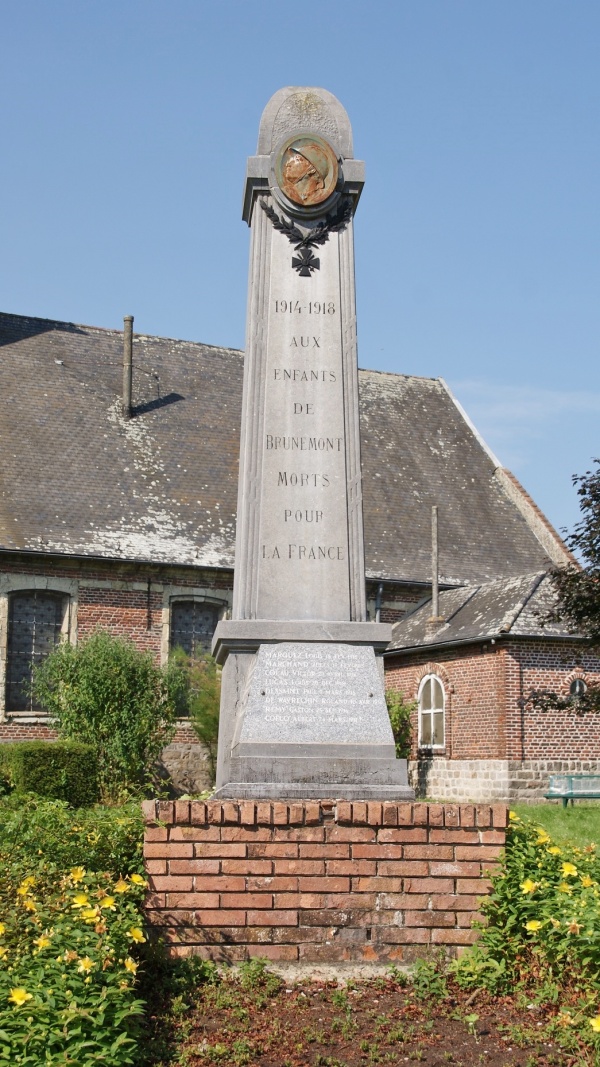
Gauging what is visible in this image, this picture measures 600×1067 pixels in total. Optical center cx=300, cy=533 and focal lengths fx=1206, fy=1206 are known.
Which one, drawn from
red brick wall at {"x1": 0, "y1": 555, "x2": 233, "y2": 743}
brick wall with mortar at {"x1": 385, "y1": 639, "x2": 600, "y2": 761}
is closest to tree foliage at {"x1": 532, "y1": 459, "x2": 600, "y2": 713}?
brick wall with mortar at {"x1": 385, "y1": 639, "x2": 600, "y2": 761}

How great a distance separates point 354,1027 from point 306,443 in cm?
338

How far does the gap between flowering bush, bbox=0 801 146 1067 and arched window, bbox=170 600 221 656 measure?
17619mm

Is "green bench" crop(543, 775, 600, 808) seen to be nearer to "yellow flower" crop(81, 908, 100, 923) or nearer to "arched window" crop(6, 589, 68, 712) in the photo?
"arched window" crop(6, 589, 68, 712)

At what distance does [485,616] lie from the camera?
21328 millimetres

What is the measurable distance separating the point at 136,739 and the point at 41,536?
170 inches

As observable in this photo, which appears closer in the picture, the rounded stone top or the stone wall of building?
the rounded stone top

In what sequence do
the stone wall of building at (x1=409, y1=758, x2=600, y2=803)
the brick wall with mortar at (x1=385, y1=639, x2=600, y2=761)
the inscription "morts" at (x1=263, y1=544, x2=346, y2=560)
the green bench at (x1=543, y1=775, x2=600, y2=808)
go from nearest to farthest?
1. the inscription "morts" at (x1=263, y1=544, x2=346, y2=560)
2. the green bench at (x1=543, y1=775, x2=600, y2=808)
3. the stone wall of building at (x1=409, y1=758, x2=600, y2=803)
4. the brick wall with mortar at (x1=385, y1=639, x2=600, y2=761)

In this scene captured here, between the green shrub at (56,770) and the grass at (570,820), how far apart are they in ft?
21.9

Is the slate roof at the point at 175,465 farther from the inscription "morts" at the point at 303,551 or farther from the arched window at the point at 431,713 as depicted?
the inscription "morts" at the point at 303,551

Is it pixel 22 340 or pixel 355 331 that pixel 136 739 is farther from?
pixel 355 331

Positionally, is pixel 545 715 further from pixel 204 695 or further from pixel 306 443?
pixel 306 443

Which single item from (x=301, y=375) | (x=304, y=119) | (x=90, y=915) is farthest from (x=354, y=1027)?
(x=304, y=119)

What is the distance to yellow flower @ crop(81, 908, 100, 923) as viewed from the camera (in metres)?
4.68

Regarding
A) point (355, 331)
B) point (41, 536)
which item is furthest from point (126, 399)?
point (355, 331)
